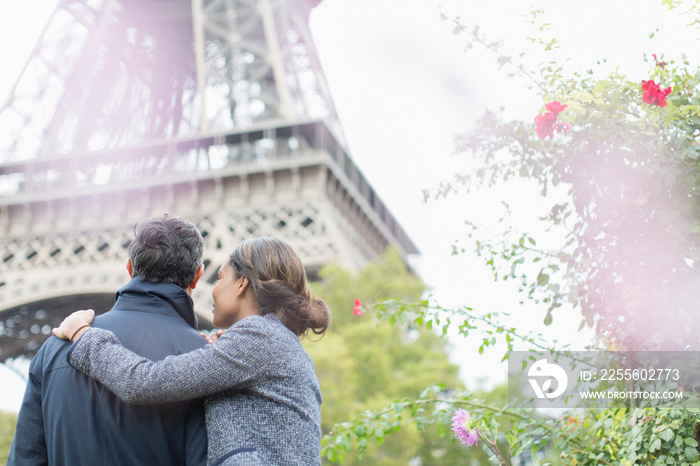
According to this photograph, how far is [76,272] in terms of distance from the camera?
55.7 feet

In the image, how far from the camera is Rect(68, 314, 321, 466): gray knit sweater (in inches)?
77.2

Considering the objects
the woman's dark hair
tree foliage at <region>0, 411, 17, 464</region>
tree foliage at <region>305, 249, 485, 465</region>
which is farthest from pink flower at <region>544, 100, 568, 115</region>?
tree foliage at <region>0, 411, 17, 464</region>

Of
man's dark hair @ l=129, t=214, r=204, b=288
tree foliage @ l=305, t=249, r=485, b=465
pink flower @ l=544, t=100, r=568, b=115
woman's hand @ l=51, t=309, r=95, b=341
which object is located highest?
tree foliage @ l=305, t=249, r=485, b=465

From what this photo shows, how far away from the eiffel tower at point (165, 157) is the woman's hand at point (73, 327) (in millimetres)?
13053

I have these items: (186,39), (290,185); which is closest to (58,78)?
(186,39)

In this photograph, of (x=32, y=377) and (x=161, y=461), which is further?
(x=32, y=377)

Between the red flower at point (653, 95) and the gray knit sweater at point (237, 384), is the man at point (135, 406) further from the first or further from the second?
the red flower at point (653, 95)

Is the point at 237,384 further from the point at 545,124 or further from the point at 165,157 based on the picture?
the point at 165,157

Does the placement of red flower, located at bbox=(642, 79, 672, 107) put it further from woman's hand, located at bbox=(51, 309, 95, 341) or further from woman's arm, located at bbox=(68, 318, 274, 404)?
woman's hand, located at bbox=(51, 309, 95, 341)

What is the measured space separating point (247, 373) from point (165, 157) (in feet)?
57.6

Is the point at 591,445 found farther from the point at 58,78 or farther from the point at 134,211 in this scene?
the point at 58,78

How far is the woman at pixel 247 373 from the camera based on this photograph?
197 cm

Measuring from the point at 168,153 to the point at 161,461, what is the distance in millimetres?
17152

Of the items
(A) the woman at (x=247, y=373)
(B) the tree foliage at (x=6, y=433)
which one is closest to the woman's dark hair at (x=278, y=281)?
(A) the woman at (x=247, y=373)
